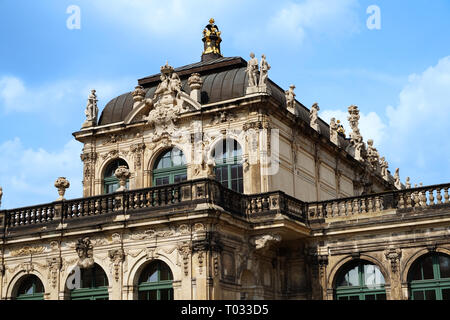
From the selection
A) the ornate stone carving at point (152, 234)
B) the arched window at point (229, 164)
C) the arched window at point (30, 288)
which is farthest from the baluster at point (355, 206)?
the arched window at point (30, 288)

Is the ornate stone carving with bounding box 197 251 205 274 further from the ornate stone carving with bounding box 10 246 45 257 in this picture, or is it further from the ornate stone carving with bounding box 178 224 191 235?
the ornate stone carving with bounding box 10 246 45 257

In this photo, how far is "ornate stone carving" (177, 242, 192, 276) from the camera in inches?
914

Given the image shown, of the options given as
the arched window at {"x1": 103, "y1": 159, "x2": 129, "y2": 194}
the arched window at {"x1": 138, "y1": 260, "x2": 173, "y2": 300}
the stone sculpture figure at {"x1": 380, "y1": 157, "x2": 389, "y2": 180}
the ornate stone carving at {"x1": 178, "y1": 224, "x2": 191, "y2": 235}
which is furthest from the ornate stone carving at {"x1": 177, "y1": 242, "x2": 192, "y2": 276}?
the stone sculpture figure at {"x1": 380, "y1": 157, "x2": 389, "y2": 180}

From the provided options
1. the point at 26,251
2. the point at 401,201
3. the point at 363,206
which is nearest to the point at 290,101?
the point at 363,206

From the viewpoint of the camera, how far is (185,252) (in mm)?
23344

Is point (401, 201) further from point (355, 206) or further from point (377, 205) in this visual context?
point (355, 206)

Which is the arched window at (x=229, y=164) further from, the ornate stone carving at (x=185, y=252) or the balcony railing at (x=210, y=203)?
the ornate stone carving at (x=185, y=252)

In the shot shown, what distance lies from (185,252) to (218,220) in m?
1.40

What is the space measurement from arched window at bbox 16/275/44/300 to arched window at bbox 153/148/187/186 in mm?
5805

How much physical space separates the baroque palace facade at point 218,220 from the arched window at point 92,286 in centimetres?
4

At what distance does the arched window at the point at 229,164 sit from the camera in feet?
91.6
